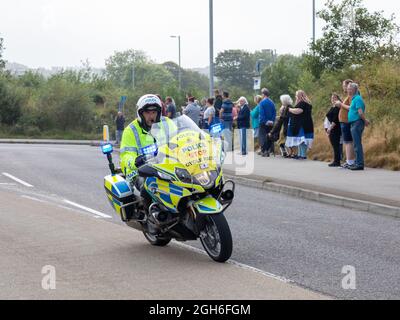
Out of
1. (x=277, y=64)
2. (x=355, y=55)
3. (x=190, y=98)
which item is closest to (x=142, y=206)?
(x=190, y=98)

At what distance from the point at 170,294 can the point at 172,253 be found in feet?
7.39

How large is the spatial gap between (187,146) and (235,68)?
450ft

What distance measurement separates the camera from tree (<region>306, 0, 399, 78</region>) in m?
30.7

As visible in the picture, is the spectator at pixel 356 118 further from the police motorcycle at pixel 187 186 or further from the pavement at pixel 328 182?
the police motorcycle at pixel 187 186

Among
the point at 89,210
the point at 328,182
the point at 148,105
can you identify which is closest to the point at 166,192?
the point at 148,105

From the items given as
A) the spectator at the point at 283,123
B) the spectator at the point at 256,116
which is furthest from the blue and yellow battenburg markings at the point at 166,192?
the spectator at the point at 256,116

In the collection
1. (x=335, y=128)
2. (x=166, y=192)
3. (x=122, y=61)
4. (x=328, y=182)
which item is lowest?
(x=328, y=182)

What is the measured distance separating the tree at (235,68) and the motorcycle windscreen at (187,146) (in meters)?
134

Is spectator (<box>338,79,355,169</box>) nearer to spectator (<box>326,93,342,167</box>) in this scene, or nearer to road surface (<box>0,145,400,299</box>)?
spectator (<box>326,93,342,167</box>)

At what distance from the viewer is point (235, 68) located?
145125 millimetres

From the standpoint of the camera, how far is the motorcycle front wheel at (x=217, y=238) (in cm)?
888

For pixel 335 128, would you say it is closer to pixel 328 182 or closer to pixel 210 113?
pixel 328 182

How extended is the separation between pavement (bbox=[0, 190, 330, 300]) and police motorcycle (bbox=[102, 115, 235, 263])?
32cm

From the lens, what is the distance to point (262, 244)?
10383 millimetres
